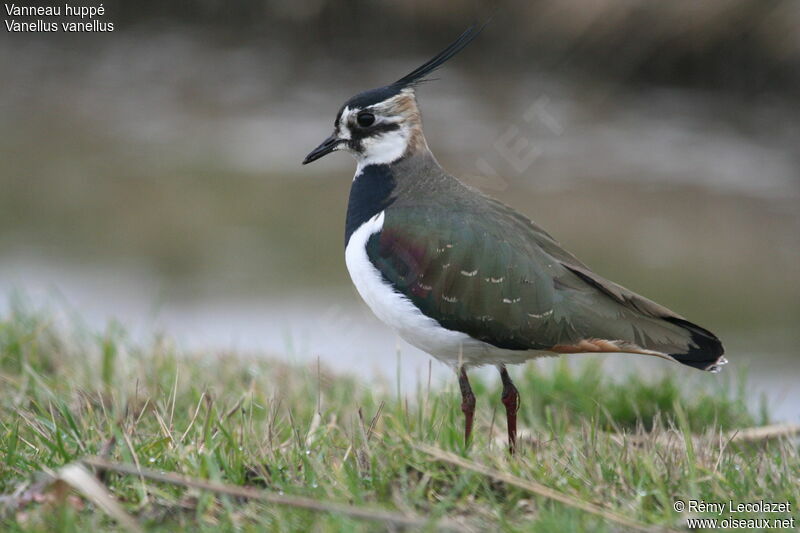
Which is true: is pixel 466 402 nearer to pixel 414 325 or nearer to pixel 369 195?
pixel 414 325

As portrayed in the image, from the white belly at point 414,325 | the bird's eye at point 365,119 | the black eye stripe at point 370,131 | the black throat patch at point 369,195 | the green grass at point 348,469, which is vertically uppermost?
the bird's eye at point 365,119

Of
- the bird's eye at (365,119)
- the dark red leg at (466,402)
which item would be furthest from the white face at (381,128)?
the dark red leg at (466,402)

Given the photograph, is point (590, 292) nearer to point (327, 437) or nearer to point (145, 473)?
point (327, 437)

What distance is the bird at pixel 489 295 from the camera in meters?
4.15

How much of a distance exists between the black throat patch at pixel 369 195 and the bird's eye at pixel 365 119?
17 centimetres

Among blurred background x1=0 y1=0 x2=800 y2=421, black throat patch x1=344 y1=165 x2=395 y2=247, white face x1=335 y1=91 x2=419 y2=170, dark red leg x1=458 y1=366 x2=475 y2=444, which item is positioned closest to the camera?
dark red leg x1=458 y1=366 x2=475 y2=444

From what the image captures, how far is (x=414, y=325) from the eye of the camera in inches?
167

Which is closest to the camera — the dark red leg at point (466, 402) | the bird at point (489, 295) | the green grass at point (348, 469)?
the green grass at point (348, 469)

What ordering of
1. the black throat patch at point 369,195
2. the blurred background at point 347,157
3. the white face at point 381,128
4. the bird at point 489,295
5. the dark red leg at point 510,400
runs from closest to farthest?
the bird at point 489,295, the dark red leg at point 510,400, the black throat patch at point 369,195, the white face at point 381,128, the blurred background at point 347,157

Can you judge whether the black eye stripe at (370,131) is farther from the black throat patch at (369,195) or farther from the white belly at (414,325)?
the white belly at (414,325)

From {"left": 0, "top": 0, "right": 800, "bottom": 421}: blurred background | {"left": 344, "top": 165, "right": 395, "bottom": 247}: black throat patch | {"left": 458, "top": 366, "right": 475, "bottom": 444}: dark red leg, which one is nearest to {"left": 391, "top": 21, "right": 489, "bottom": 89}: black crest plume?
{"left": 344, "top": 165, "right": 395, "bottom": 247}: black throat patch

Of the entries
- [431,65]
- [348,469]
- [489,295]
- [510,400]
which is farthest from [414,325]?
[431,65]

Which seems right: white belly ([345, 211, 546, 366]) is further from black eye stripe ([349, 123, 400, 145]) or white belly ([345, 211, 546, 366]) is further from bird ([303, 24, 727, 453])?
black eye stripe ([349, 123, 400, 145])

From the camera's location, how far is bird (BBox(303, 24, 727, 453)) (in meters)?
4.15
